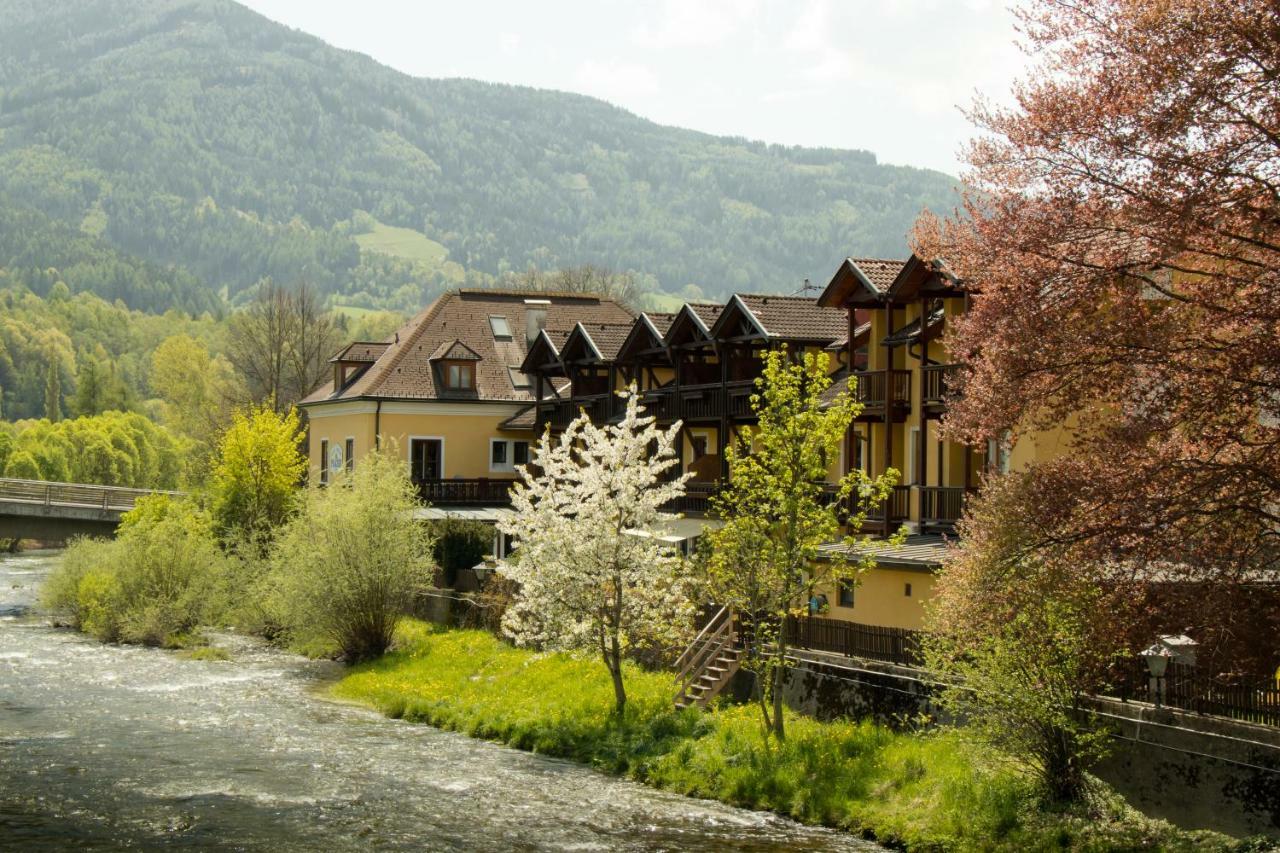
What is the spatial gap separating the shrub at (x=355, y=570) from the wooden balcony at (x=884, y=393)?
1446 centimetres

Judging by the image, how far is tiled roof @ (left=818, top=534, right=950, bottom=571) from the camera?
98.5 ft

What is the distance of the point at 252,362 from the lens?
298ft

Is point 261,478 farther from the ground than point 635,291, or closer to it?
closer to it

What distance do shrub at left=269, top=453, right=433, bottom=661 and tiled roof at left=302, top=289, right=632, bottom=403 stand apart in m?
16.6

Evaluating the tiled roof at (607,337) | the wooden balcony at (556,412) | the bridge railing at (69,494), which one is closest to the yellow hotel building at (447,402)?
the wooden balcony at (556,412)

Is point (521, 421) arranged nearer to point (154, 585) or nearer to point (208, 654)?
point (154, 585)

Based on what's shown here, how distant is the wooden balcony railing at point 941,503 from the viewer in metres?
34.8

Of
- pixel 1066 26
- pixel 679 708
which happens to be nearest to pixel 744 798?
pixel 679 708

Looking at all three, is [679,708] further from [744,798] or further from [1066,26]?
[1066,26]

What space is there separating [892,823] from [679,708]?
8.81 metres

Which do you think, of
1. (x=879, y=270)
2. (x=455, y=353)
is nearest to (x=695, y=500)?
(x=879, y=270)

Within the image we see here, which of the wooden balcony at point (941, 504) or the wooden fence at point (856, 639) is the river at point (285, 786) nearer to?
the wooden fence at point (856, 639)

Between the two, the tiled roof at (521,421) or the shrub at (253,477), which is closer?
the shrub at (253,477)

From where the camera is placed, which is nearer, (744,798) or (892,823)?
(892,823)
